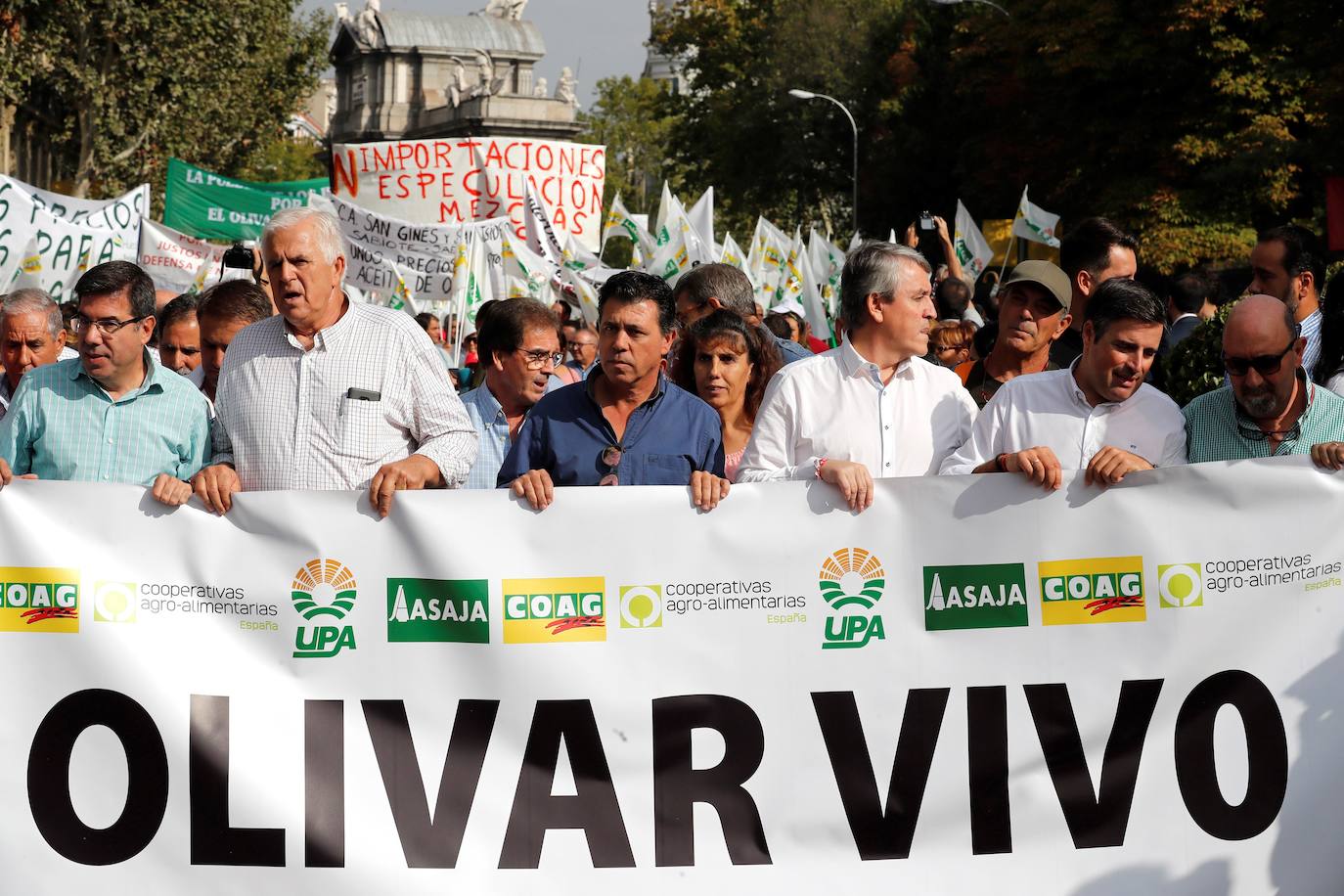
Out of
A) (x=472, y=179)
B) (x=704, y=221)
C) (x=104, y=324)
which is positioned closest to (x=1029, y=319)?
(x=104, y=324)

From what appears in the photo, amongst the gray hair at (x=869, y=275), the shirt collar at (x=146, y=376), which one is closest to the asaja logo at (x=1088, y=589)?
the gray hair at (x=869, y=275)

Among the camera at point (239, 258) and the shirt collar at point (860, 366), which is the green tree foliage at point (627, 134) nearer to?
the camera at point (239, 258)

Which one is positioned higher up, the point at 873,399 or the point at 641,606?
the point at 873,399

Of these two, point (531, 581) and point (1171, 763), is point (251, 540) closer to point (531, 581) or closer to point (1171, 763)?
point (531, 581)

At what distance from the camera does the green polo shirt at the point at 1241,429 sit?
200 inches

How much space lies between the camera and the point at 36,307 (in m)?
6.76

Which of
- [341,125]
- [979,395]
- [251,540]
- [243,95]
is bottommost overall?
[251,540]

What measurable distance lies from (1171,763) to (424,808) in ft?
6.72

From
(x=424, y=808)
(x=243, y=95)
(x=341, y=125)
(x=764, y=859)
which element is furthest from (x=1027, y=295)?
(x=341, y=125)

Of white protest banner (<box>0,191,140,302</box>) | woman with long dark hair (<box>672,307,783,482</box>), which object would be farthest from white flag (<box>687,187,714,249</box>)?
woman with long dark hair (<box>672,307,783,482</box>)

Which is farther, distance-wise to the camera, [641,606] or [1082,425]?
[1082,425]

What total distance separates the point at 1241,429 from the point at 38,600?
3.45m

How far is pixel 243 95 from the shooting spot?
47.9m

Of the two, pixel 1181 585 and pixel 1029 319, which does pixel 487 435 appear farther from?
pixel 1181 585
